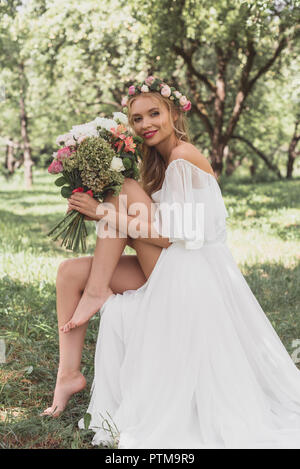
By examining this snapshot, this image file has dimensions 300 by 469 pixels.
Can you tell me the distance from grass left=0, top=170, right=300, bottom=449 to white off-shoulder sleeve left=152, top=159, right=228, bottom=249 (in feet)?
4.03

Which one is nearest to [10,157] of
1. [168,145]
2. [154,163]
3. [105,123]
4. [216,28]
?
[216,28]

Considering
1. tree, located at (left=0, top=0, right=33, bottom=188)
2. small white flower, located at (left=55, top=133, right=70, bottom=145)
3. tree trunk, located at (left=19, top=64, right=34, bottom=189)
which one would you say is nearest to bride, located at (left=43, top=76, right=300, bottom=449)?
small white flower, located at (left=55, top=133, right=70, bottom=145)

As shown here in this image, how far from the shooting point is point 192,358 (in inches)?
110

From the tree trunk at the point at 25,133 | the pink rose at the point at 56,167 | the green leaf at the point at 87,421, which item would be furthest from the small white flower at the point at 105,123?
the tree trunk at the point at 25,133

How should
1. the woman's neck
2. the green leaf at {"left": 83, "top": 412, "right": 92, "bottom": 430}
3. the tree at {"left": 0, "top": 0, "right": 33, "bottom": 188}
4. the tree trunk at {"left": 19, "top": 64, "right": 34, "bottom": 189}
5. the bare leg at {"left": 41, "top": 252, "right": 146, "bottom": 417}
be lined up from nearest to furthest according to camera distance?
the green leaf at {"left": 83, "top": 412, "right": 92, "bottom": 430}, the bare leg at {"left": 41, "top": 252, "right": 146, "bottom": 417}, the woman's neck, the tree at {"left": 0, "top": 0, "right": 33, "bottom": 188}, the tree trunk at {"left": 19, "top": 64, "right": 34, "bottom": 189}

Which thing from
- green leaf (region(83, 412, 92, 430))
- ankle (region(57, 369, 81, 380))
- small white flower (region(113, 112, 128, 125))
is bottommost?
green leaf (region(83, 412, 92, 430))

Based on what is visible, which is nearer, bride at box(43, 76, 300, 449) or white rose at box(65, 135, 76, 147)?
bride at box(43, 76, 300, 449)

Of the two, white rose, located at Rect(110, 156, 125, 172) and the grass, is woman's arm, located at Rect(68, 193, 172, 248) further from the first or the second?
the grass

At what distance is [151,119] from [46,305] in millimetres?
2365

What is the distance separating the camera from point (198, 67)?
17.4 meters

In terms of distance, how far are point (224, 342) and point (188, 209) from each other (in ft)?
2.60

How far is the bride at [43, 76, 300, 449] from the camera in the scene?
2.68 metres

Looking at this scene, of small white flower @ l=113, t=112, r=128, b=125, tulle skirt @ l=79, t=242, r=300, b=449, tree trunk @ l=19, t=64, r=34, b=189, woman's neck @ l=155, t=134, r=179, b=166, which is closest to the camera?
tulle skirt @ l=79, t=242, r=300, b=449

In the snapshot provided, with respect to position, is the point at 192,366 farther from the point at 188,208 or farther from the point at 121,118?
the point at 121,118
